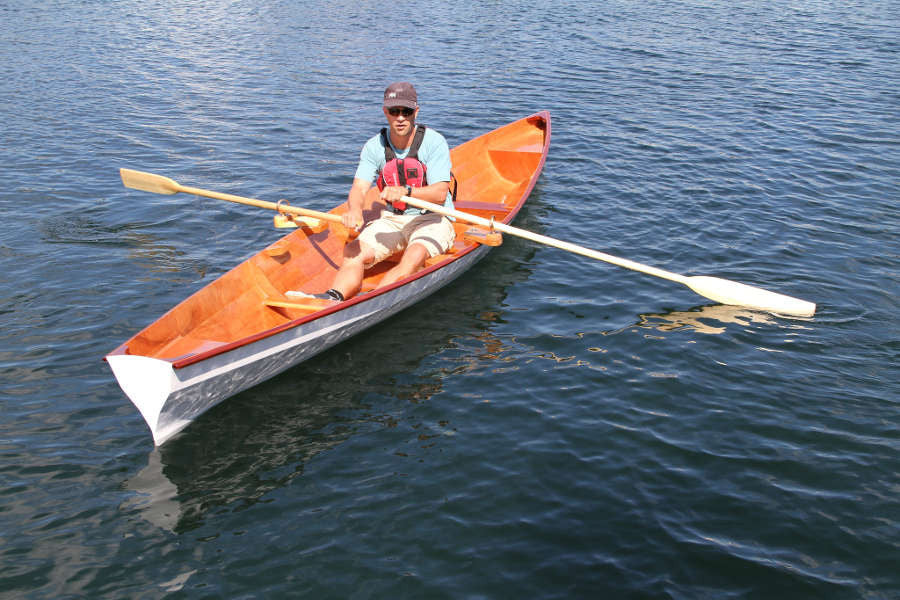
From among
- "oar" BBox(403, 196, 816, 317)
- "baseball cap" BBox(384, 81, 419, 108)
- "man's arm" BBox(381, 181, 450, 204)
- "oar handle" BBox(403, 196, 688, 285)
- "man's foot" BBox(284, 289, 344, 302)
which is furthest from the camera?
"oar" BBox(403, 196, 816, 317)

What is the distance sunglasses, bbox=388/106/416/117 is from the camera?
329 inches

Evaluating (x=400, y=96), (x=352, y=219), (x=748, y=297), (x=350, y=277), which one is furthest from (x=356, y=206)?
(x=748, y=297)

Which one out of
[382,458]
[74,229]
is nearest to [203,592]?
[382,458]

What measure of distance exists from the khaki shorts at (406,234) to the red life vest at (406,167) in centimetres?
59

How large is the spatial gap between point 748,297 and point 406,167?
475cm

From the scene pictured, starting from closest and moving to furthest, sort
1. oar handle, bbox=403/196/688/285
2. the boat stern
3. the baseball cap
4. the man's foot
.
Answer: the boat stern → the baseball cap → the man's foot → oar handle, bbox=403/196/688/285

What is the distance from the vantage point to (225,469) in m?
6.70

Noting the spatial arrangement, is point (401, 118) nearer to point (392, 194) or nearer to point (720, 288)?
point (392, 194)

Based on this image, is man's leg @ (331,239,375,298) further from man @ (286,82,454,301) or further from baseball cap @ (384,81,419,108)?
baseball cap @ (384,81,419,108)

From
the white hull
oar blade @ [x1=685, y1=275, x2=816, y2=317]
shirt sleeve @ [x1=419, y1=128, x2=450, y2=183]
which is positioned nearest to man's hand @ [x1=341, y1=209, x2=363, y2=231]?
the white hull

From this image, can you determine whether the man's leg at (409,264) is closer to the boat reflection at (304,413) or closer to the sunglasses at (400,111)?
the boat reflection at (304,413)

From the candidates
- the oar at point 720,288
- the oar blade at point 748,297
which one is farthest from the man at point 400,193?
the oar blade at point 748,297

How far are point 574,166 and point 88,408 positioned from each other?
10.4 m

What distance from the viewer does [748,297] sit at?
921 centimetres
